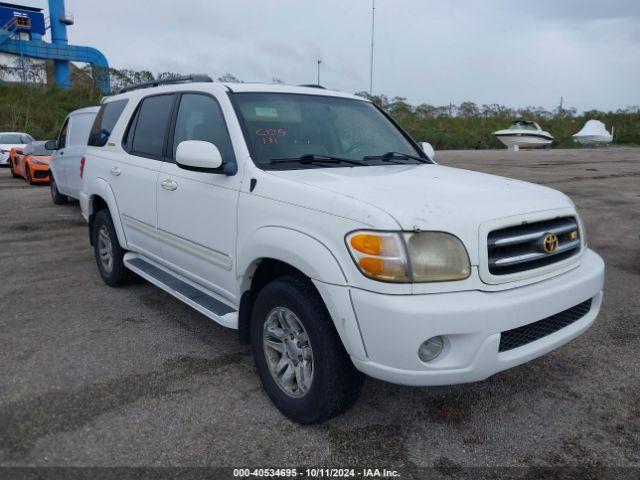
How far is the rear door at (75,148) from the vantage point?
9.52m

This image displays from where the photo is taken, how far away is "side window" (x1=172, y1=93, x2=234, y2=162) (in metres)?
3.51

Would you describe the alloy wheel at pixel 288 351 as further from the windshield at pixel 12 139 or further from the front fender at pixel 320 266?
the windshield at pixel 12 139

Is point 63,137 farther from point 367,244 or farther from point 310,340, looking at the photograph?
point 367,244

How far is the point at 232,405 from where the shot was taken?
3.09m

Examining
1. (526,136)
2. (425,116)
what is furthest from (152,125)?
(425,116)

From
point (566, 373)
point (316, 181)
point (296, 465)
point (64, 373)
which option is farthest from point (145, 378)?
point (566, 373)

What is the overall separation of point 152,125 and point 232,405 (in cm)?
253

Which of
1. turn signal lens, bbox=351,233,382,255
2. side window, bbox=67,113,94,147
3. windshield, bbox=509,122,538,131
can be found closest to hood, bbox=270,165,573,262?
turn signal lens, bbox=351,233,382,255

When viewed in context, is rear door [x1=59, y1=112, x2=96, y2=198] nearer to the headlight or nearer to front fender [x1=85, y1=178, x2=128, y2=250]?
front fender [x1=85, y1=178, x2=128, y2=250]

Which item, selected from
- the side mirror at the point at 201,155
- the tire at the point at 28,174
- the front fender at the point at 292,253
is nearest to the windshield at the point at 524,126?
the tire at the point at 28,174

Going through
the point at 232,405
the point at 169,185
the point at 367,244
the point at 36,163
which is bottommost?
the point at 232,405

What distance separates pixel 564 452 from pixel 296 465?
1.33 meters

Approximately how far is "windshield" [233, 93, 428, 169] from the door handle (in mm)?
774

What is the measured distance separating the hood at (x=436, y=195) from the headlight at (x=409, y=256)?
55mm
